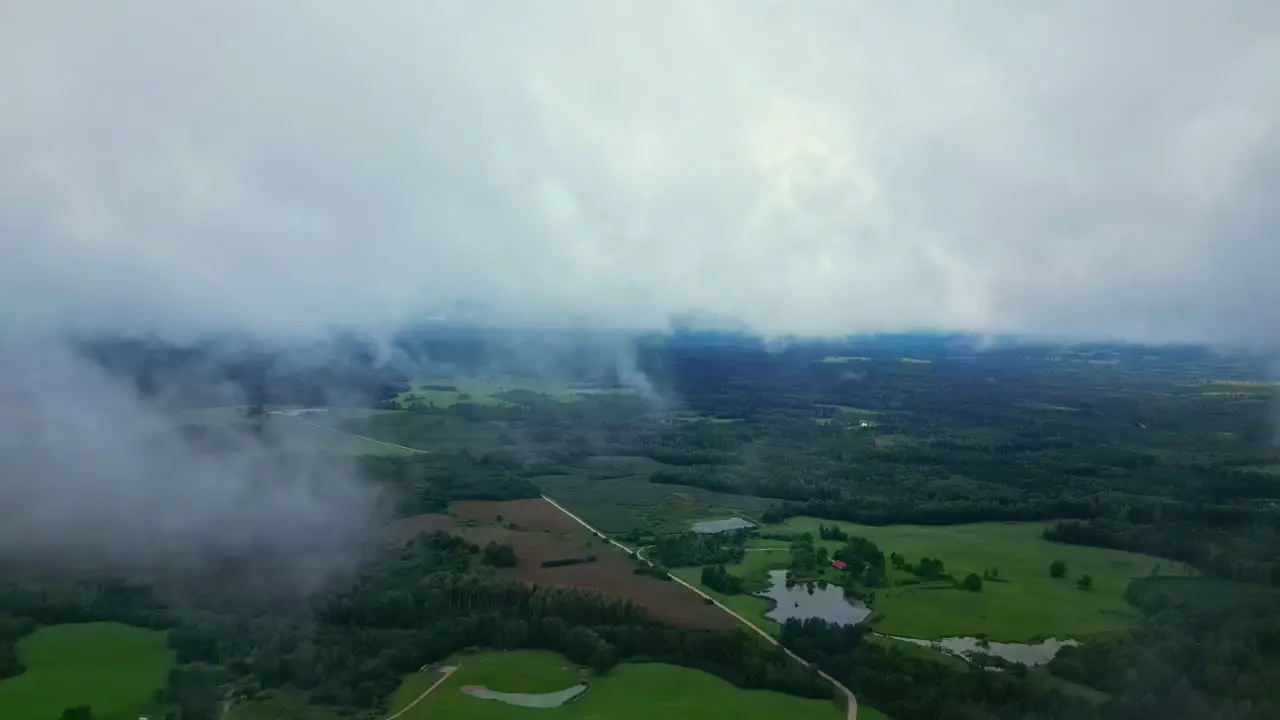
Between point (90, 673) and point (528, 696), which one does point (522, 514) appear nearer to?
point (528, 696)

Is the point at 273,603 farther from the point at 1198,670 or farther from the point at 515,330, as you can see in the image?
the point at 515,330

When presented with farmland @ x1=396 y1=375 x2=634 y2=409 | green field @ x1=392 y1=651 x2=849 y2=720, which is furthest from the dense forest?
farmland @ x1=396 y1=375 x2=634 y2=409

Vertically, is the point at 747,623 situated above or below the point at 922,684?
below

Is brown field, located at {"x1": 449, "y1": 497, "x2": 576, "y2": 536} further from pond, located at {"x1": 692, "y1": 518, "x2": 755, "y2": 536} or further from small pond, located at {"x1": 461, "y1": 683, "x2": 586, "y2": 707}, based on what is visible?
small pond, located at {"x1": 461, "y1": 683, "x2": 586, "y2": 707}

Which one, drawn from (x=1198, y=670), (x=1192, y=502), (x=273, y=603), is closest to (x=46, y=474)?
(x=273, y=603)

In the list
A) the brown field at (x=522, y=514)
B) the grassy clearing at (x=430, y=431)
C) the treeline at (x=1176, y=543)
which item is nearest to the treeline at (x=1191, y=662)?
the treeline at (x=1176, y=543)

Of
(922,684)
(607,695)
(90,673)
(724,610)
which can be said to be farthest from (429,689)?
(922,684)
